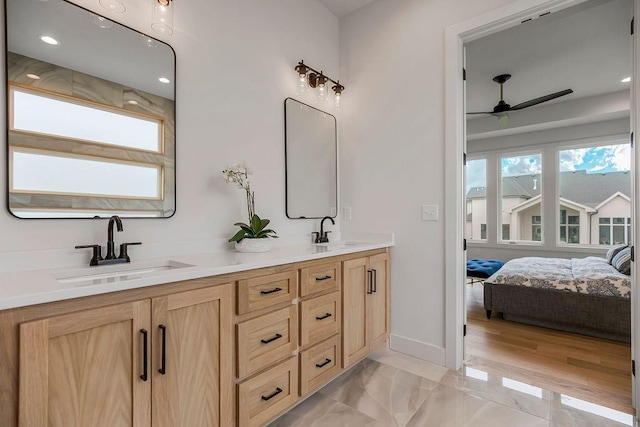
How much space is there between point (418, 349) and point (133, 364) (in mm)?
2067

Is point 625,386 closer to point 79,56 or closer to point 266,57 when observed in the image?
point 266,57

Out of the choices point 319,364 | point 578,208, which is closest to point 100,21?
point 319,364

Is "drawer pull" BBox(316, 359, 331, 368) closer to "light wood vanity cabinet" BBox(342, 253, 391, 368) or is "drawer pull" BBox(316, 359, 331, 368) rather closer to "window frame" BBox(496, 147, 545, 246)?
"light wood vanity cabinet" BBox(342, 253, 391, 368)

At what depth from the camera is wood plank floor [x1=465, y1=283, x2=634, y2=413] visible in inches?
80.8

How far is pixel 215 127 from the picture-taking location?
1985mm

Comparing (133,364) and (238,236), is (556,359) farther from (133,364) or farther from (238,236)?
(133,364)

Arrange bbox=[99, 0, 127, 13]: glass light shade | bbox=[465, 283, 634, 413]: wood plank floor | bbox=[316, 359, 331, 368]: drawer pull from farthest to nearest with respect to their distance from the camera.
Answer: bbox=[465, 283, 634, 413]: wood plank floor
bbox=[316, 359, 331, 368]: drawer pull
bbox=[99, 0, 127, 13]: glass light shade

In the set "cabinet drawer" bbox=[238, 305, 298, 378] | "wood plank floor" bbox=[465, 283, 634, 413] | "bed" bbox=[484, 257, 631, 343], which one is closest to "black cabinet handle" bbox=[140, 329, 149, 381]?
"cabinet drawer" bbox=[238, 305, 298, 378]

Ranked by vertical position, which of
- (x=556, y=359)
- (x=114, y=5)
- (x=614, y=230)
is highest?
(x=114, y=5)

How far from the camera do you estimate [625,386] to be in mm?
2082

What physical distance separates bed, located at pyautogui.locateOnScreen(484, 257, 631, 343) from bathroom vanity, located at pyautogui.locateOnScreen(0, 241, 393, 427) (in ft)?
7.28

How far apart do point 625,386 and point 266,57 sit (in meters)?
3.32

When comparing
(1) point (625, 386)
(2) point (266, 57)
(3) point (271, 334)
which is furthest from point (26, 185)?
(1) point (625, 386)

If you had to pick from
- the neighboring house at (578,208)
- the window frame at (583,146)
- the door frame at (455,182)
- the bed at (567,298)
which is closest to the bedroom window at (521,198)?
the neighboring house at (578,208)
